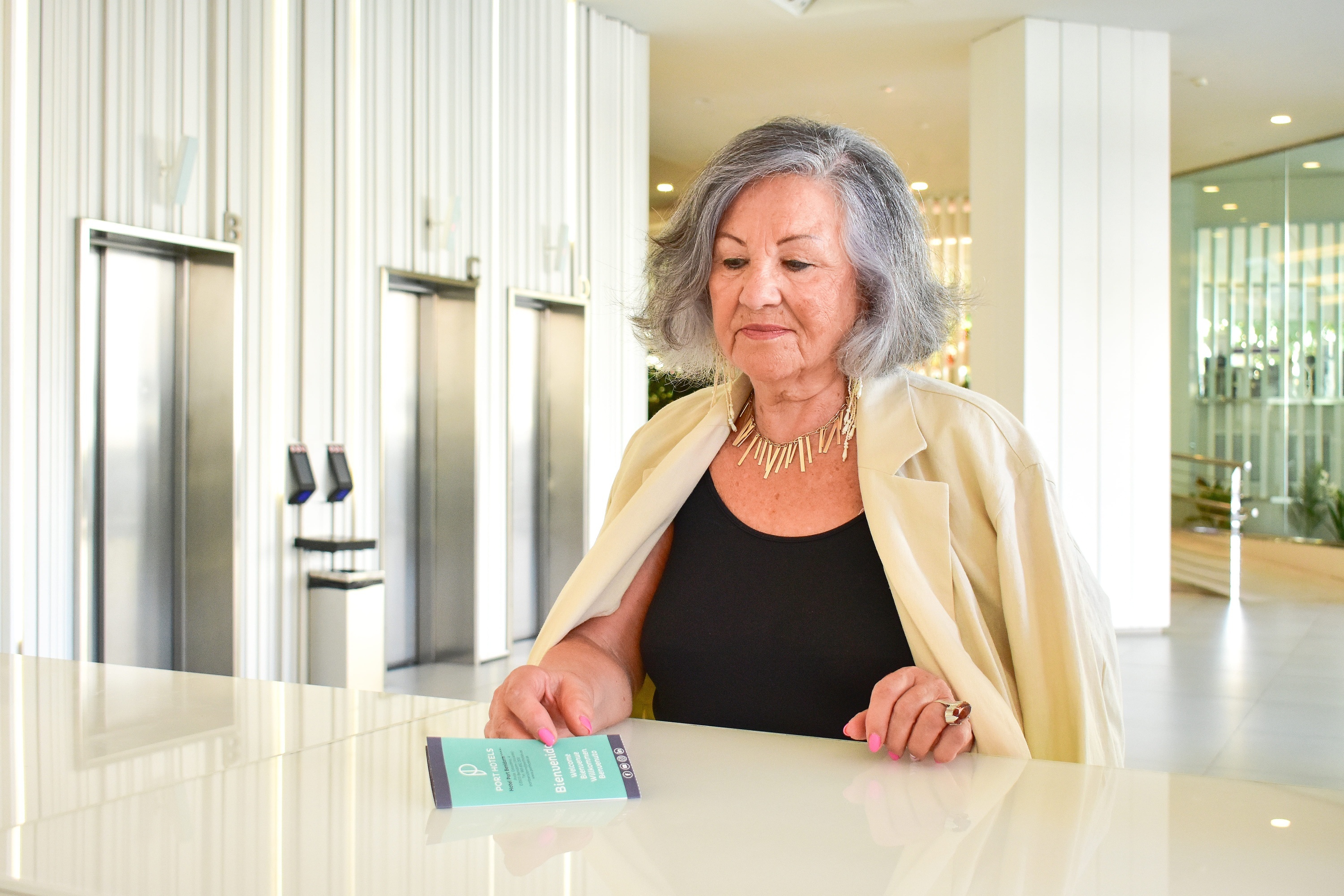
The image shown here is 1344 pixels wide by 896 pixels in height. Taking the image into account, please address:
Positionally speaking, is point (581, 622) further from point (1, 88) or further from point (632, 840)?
point (1, 88)

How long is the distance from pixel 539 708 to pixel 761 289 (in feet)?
2.43

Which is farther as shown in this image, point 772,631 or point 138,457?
point 138,457

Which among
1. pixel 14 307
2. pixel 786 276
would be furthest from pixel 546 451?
pixel 786 276

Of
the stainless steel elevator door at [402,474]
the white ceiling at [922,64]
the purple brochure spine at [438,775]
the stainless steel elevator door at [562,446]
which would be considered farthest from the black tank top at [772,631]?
the white ceiling at [922,64]

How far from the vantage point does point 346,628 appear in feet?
16.6

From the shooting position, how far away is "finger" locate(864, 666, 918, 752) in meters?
1.30

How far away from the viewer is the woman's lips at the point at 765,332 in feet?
5.65

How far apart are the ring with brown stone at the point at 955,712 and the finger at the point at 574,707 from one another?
431 mm

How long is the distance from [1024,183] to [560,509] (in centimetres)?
411

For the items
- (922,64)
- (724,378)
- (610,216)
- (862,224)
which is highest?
(922,64)

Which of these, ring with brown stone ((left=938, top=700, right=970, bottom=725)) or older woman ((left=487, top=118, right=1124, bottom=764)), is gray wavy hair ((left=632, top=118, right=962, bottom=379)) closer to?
older woman ((left=487, top=118, right=1124, bottom=764))

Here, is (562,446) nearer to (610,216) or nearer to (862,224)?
(610,216)

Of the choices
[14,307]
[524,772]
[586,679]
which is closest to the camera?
[524,772]

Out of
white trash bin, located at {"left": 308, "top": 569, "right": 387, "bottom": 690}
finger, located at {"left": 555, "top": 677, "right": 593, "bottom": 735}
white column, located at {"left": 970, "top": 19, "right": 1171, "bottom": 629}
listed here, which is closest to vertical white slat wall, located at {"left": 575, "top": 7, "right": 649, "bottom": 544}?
white trash bin, located at {"left": 308, "top": 569, "right": 387, "bottom": 690}
